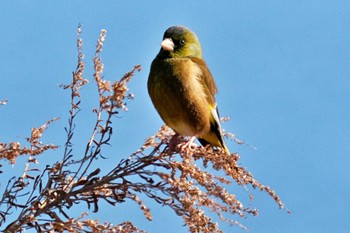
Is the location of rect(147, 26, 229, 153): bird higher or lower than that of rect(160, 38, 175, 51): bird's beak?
lower

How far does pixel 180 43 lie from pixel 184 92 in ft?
1.45

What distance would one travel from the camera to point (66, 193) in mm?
1995

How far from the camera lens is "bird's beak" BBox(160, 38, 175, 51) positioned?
357 centimetres

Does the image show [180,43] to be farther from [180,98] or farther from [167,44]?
[180,98]

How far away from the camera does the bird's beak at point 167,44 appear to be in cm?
357

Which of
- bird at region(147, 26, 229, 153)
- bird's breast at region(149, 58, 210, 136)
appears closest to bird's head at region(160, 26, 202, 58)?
bird at region(147, 26, 229, 153)

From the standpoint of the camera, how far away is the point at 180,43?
12.1 feet

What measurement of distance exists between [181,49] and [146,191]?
1.66 metres

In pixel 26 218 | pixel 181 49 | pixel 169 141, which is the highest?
pixel 181 49

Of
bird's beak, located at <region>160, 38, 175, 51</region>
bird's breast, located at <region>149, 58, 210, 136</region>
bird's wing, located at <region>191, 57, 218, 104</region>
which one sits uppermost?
bird's beak, located at <region>160, 38, 175, 51</region>

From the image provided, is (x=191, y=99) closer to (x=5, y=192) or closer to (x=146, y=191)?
(x=146, y=191)

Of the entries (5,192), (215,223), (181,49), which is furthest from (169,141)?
(181,49)

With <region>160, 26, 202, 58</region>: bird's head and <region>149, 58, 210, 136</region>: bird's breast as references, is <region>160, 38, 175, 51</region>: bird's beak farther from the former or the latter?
<region>149, 58, 210, 136</region>: bird's breast

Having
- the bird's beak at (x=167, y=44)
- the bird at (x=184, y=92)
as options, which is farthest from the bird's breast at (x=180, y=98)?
the bird's beak at (x=167, y=44)
